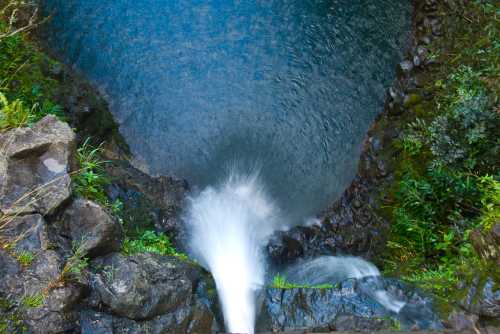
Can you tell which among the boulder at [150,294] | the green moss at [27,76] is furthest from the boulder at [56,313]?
the green moss at [27,76]

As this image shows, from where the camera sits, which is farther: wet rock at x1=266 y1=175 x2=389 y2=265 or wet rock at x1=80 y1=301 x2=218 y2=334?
wet rock at x1=266 y1=175 x2=389 y2=265

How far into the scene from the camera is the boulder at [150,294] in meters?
4.83

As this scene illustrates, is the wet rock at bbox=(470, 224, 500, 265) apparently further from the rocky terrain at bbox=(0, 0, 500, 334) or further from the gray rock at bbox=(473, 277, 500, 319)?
the gray rock at bbox=(473, 277, 500, 319)

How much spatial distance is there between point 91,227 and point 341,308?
306cm

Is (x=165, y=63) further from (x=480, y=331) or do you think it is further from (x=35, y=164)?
(x=480, y=331)

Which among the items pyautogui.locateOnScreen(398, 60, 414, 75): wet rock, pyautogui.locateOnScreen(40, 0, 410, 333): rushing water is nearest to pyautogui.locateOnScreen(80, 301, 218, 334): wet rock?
pyautogui.locateOnScreen(40, 0, 410, 333): rushing water

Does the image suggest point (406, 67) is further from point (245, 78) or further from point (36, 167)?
point (36, 167)

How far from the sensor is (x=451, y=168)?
6.53m

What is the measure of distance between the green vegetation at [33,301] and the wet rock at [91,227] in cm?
71

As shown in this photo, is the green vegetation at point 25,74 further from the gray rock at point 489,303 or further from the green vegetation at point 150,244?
the gray rock at point 489,303

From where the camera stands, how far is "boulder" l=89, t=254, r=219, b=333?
4.83 meters

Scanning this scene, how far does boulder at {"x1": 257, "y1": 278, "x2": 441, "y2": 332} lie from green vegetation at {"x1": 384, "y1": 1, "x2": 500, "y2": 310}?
0.42m

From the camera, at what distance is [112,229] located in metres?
5.25

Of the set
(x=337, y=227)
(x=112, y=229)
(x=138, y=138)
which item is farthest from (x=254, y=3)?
(x=112, y=229)
